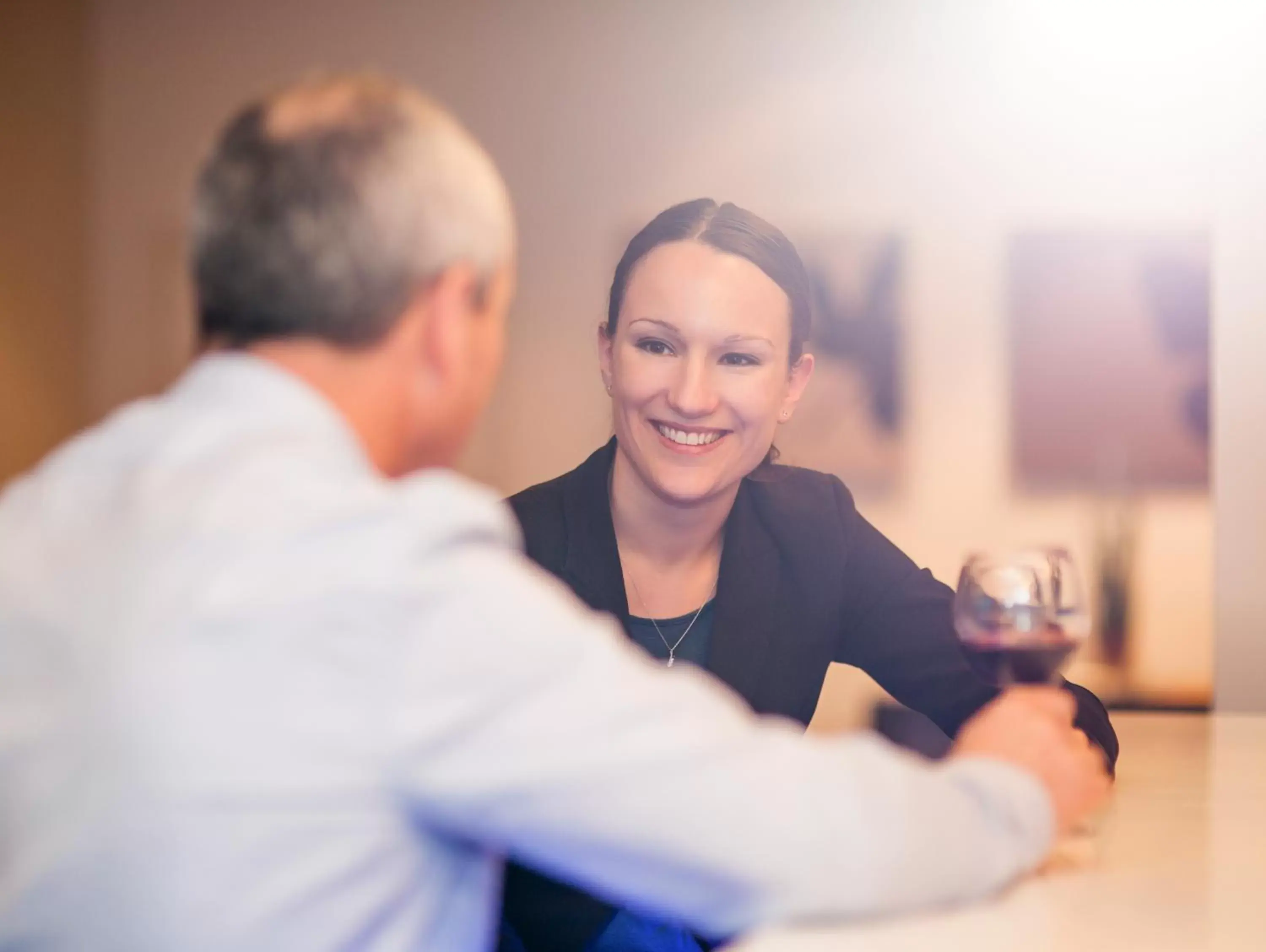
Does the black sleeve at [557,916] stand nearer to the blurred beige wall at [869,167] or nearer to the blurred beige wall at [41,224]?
the blurred beige wall at [869,167]

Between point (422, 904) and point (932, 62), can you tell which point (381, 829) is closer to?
point (422, 904)

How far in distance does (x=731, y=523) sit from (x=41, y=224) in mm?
2191

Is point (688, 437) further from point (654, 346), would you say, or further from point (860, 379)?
point (860, 379)

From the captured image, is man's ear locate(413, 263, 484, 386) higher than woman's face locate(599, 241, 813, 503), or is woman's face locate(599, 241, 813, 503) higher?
man's ear locate(413, 263, 484, 386)

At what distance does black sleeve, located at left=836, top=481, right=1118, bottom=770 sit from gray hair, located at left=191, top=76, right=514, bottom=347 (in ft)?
4.02

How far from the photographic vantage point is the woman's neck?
2.16 metres

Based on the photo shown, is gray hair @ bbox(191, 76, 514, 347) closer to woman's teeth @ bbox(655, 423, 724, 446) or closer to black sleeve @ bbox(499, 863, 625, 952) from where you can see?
black sleeve @ bbox(499, 863, 625, 952)

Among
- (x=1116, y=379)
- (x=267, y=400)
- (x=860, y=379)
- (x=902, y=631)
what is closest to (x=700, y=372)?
(x=902, y=631)

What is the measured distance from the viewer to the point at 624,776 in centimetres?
69

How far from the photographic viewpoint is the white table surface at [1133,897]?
2.87 feet

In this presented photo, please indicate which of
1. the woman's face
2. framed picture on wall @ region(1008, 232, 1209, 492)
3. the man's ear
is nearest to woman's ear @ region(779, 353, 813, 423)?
the woman's face

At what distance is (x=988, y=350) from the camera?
307 centimetres

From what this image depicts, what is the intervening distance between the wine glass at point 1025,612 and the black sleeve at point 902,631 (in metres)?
0.59

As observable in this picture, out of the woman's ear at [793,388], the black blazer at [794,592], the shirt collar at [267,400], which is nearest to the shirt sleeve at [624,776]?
the shirt collar at [267,400]
